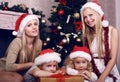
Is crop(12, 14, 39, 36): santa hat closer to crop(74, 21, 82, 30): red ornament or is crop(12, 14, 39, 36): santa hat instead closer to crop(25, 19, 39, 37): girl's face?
crop(25, 19, 39, 37): girl's face

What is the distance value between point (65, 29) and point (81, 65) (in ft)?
3.05

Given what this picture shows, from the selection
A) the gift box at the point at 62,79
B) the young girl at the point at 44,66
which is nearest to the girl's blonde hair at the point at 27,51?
the young girl at the point at 44,66

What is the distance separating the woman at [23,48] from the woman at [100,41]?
49cm

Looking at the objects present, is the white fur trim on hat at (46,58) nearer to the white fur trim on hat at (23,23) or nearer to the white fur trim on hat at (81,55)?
the white fur trim on hat at (81,55)

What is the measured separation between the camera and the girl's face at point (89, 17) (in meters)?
2.53

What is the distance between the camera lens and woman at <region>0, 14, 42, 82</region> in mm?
2385

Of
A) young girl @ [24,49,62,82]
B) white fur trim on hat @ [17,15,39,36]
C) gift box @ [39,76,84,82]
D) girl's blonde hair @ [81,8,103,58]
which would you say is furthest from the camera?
white fur trim on hat @ [17,15,39,36]

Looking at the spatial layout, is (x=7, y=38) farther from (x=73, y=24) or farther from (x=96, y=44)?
(x=96, y=44)

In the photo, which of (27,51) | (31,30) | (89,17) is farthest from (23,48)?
(89,17)

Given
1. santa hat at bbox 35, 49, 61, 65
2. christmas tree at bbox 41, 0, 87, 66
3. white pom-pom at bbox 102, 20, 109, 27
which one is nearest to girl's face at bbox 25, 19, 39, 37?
santa hat at bbox 35, 49, 61, 65

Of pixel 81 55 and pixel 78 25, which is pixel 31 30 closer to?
pixel 81 55

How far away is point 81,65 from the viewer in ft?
7.58

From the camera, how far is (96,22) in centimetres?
253

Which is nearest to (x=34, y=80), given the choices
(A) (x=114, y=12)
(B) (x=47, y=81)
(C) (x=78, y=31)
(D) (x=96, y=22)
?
(B) (x=47, y=81)
